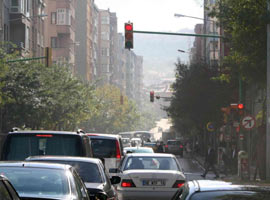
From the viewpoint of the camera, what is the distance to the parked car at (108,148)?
26156 mm

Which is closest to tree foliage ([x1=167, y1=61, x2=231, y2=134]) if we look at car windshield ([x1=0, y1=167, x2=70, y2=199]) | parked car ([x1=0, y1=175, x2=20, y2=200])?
car windshield ([x1=0, y1=167, x2=70, y2=199])

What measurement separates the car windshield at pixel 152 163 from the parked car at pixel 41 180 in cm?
888

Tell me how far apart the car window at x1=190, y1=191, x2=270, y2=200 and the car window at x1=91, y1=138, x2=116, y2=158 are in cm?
1818

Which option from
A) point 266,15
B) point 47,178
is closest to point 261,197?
point 47,178

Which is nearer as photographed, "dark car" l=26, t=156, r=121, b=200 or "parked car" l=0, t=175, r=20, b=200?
"parked car" l=0, t=175, r=20, b=200

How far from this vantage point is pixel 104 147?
26.4 metres

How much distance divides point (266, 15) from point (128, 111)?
11469 centimetres

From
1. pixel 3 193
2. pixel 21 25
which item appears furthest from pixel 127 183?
pixel 21 25

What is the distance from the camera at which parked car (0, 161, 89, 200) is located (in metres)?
9.95

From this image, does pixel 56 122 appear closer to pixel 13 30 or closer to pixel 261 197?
pixel 13 30

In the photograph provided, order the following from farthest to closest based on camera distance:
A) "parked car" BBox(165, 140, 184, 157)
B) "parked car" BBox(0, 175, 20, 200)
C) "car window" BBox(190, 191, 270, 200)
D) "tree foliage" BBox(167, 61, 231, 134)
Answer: "parked car" BBox(165, 140, 184, 157) < "tree foliage" BBox(167, 61, 231, 134) < "parked car" BBox(0, 175, 20, 200) < "car window" BBox(190, 191, 270, 200)

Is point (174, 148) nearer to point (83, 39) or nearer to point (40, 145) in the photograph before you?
point (83, 39)

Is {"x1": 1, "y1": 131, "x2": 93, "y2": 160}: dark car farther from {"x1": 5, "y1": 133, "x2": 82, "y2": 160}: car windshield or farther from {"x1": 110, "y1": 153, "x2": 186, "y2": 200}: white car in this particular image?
{"x1": 110, "y1": 153, "x2": 186, "y2": 200}: white car

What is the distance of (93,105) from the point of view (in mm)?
81500
